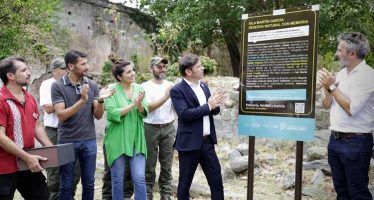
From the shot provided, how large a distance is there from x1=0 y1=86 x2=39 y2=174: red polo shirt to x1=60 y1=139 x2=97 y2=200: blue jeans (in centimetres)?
68

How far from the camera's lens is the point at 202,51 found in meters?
13.2

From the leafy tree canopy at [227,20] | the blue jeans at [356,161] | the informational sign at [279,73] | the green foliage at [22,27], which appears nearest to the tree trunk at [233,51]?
the leafy tree canopy at [227,20]

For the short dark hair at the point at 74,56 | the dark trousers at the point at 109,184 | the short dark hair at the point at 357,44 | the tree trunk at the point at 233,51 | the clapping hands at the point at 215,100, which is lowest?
the dark trousers at the point at 109,184

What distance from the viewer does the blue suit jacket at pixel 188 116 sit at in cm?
376

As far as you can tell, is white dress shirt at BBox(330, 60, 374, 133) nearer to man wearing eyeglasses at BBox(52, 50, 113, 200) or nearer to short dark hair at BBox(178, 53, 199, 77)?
short dark hair at BBox(178, 53, 199, 77)

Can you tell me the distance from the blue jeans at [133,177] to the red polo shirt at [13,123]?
94 cm

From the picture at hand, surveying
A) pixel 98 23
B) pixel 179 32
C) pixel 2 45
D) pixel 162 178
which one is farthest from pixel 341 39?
pixel 98 23

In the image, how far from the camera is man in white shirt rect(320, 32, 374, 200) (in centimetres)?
337

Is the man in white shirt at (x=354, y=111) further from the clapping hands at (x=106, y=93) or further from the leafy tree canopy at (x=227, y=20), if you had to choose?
the leafy tree canopy at (x=227, y=20)

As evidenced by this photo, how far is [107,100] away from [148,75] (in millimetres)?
6575

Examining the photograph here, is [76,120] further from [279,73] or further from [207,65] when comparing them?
[207,65]

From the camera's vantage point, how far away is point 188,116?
377 cm

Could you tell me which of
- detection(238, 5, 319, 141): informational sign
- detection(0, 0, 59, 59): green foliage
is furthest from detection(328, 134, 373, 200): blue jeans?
detection(0, 0, 59, 59): green foliage

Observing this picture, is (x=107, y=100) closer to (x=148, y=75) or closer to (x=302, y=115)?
(x=302, y=115)
